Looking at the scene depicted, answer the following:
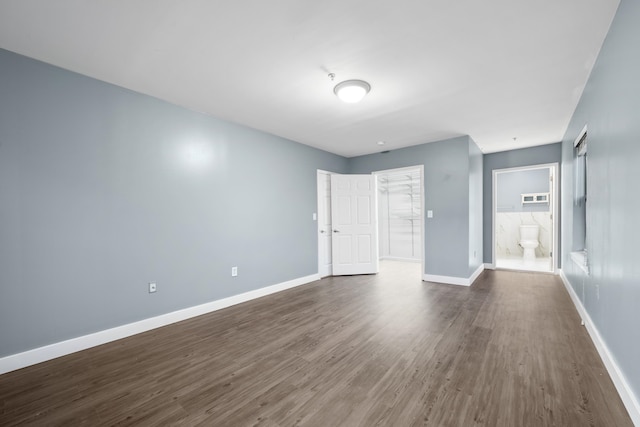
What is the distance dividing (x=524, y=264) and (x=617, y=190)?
17.7 feet

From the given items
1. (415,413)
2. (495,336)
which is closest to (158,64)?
(415,413)

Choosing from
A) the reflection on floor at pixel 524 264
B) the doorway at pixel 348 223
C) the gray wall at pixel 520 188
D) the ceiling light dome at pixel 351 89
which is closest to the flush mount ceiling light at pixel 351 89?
the ceiling light dome at pixel 351 89

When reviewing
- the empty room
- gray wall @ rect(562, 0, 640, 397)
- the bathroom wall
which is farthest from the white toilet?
gray wall @ rect(562, 0, 640, 397)

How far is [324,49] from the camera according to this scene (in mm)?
2131

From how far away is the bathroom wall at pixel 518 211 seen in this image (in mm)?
6945

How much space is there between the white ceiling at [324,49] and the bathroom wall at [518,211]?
454cm

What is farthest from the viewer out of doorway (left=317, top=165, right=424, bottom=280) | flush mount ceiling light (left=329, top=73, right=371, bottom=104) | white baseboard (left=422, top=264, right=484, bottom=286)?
doorway (left=317, top=165, right=424, bottom=280)

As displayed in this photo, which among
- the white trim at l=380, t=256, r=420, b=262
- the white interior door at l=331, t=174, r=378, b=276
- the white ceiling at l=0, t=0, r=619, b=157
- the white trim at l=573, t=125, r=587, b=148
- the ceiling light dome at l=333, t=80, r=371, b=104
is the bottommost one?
the white trim at l=380, t=256, r=420, b=262

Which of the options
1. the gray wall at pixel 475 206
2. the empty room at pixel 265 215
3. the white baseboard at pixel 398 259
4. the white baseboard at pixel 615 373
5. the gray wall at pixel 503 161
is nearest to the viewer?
the white baseboard at pixel 615 373

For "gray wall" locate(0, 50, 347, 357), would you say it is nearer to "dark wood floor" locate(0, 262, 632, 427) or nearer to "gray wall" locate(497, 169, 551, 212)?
"dark wood floor" locate(0, 262, 632, 427)

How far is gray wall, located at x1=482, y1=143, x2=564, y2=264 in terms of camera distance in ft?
16.9

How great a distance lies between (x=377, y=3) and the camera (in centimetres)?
168

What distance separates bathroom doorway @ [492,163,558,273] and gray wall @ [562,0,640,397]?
14.7 feet

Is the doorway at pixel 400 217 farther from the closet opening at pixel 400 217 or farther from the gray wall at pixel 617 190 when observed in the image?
the gray wall at pixel 617 190
